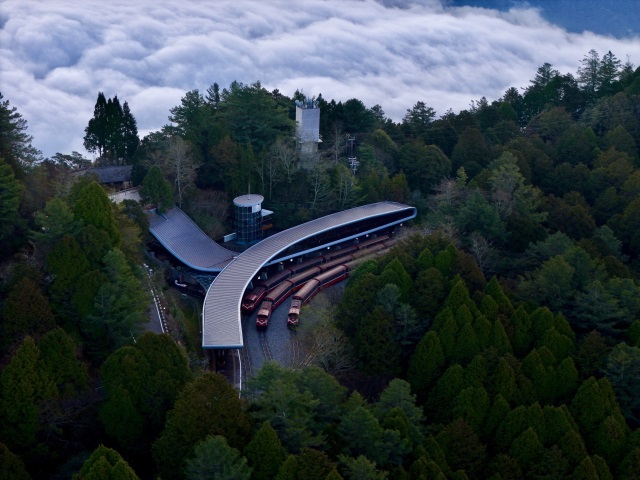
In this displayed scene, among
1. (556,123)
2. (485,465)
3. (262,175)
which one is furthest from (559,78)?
(485,465)

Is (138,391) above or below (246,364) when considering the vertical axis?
above

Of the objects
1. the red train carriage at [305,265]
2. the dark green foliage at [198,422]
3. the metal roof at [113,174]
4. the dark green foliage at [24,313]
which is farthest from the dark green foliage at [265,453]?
the metal roof at [113,174]

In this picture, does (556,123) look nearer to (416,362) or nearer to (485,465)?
(416,362)

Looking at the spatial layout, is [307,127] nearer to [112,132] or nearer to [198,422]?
[112,132]

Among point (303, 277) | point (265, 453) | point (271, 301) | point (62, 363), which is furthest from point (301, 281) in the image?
point (265, 453)

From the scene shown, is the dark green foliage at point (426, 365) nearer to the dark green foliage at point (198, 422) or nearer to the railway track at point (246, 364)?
the railway track at point (246, 364)

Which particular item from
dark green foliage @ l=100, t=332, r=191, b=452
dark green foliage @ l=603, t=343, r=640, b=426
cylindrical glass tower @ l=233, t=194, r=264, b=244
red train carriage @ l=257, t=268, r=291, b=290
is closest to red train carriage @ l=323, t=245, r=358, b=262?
red train carriage @ l=257, t=268, r=291, b=290

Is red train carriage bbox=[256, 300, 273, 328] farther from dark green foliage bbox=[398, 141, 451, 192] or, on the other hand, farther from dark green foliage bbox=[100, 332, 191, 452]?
dark green foliage bbox=[398, 141, 451, 192]
